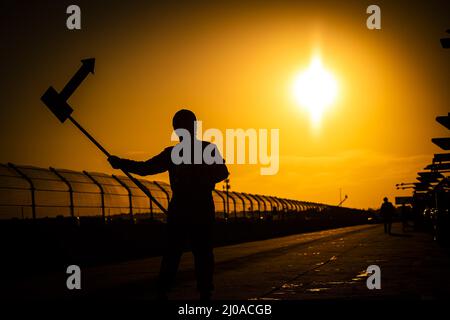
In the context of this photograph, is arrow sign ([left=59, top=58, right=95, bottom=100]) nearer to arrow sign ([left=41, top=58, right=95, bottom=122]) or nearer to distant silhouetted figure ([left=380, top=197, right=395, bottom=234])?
arrow sign ([left=41, top=58, right=95, bottom=122])

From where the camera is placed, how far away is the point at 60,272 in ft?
50.2

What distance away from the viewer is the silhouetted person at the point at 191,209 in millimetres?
7215

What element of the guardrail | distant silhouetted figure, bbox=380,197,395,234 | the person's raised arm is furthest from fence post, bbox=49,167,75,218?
distant silhouetted figure, bbox=380,197,395,234

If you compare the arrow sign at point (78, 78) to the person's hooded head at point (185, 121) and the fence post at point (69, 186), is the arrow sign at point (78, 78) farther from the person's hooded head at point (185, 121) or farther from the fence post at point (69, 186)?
the fence post at point (69, 186)

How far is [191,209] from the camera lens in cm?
722

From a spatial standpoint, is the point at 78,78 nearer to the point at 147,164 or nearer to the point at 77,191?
the point at 147,164

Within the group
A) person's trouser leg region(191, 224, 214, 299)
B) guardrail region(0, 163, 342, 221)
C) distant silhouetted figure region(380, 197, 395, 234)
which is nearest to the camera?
person's trouser leg region(191, 224, 214, 299)

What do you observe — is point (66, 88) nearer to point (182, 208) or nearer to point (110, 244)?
point (182, 208)

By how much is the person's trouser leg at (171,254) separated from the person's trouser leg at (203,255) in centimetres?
14

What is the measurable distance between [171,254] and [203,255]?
1.10 ft

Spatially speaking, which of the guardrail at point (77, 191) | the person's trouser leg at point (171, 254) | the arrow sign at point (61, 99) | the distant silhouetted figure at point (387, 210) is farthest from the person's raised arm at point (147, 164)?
the distant silhouetted figure at point (387, 210)

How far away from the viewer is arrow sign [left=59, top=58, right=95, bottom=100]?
8.39 metres
